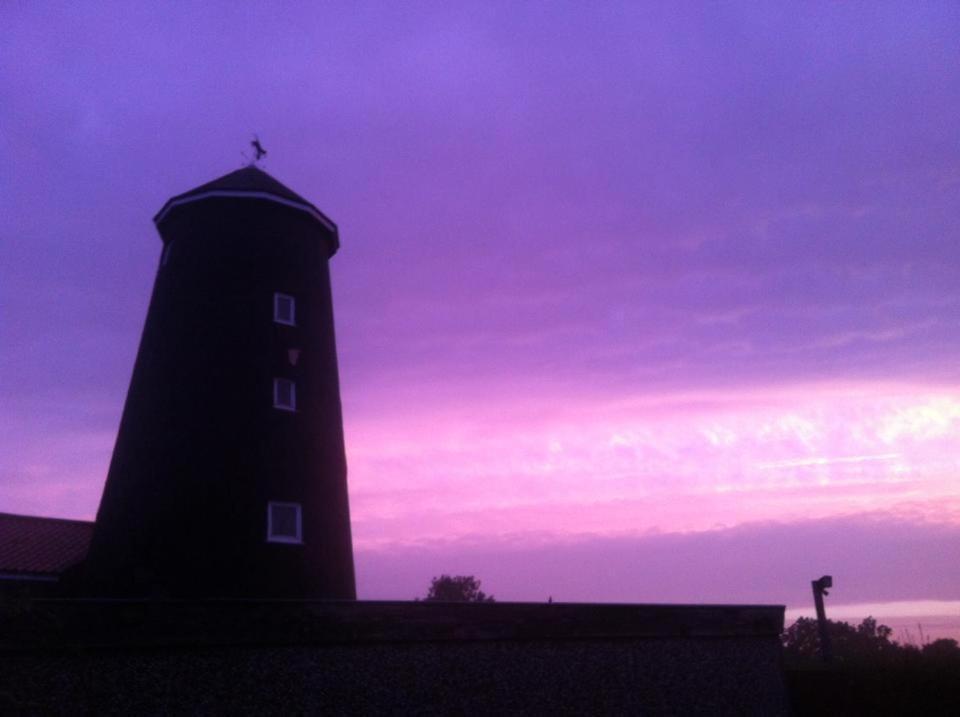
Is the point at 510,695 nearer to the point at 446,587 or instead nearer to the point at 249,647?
the point at 249,647

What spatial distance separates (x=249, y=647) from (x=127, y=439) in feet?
28.9

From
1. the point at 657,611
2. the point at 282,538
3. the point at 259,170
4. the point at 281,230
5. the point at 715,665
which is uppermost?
the point at 259,170

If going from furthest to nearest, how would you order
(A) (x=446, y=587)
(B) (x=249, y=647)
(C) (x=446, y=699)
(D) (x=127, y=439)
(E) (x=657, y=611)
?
(A) (x=446, y=587)
(D) (x=127, y=439)
(E) (x=657, y=611)
(C) (x=446, y=699)
(B) (x=249, y=647)

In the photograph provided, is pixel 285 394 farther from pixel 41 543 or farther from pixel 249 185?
pixel 41 543

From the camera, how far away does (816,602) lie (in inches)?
704

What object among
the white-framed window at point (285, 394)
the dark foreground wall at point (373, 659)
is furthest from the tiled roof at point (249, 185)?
the dark foreground wall at point (373, 659)

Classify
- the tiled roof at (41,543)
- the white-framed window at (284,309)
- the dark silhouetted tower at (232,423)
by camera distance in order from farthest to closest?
the tiled roof at (41,543) < the white-framed window at (284,309) < the dark silhouetted tower at (232,423)

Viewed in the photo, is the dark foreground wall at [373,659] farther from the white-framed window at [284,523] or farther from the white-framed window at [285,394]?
the white-framed window at [285,394]

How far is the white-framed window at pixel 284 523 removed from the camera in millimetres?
14992

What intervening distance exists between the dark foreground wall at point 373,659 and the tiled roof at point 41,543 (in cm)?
1157

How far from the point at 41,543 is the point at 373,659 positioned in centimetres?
1396

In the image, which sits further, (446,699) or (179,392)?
(179,392)

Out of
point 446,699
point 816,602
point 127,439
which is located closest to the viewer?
point 446,699

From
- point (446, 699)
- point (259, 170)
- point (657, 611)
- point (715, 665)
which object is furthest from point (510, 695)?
point (259, 170)
